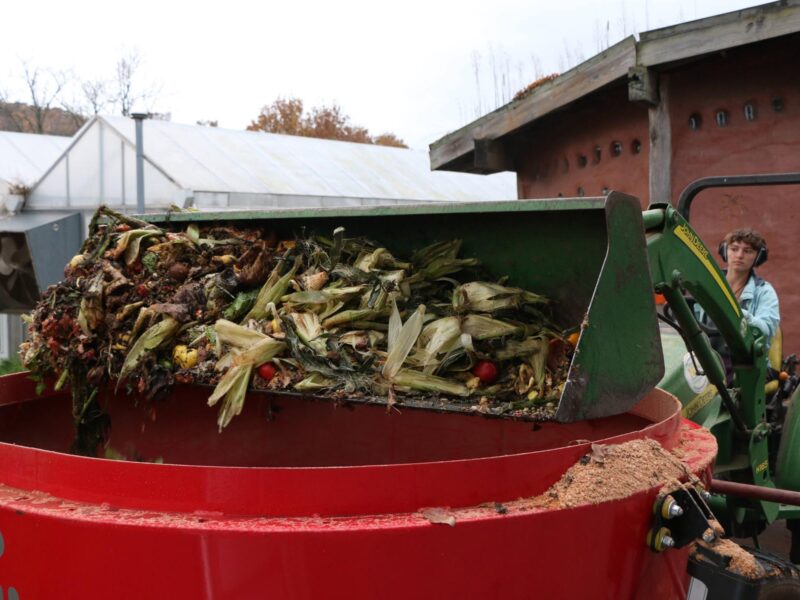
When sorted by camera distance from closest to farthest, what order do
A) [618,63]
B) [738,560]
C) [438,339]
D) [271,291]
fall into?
[738,560]
[438,339]
[271,291]
[618,63]

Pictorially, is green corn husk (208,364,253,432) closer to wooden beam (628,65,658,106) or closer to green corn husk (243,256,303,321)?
green corn husk (243,256,303,321)

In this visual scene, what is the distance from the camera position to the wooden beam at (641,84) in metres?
7.41

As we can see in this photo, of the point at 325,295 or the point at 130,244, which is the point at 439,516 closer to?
the point at 325,295

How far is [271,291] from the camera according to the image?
326 cm

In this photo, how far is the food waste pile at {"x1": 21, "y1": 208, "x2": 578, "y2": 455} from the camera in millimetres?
2836

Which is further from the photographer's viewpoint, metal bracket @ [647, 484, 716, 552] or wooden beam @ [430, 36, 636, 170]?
wooden beam @ [430, 36, 636, 170]

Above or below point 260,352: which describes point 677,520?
below

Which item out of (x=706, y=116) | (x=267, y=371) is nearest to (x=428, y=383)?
(x=267, y=371)

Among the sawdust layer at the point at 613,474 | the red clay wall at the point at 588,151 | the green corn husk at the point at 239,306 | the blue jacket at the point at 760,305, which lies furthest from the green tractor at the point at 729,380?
the red clay wall at the point at 588,151

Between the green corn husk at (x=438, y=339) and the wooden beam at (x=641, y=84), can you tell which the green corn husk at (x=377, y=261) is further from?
the wooden beam at (x=641, y=84)

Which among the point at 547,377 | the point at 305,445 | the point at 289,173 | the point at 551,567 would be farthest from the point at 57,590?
the point at 289,173

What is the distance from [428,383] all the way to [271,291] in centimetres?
80

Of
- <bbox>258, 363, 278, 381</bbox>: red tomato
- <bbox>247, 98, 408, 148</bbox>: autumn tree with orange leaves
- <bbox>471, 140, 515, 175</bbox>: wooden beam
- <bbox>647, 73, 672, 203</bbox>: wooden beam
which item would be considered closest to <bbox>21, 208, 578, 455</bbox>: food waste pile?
<bbox>258, 363, 278, 381</bbox>: red tomato

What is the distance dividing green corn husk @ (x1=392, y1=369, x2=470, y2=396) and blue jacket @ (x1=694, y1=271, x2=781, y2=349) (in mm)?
1830
